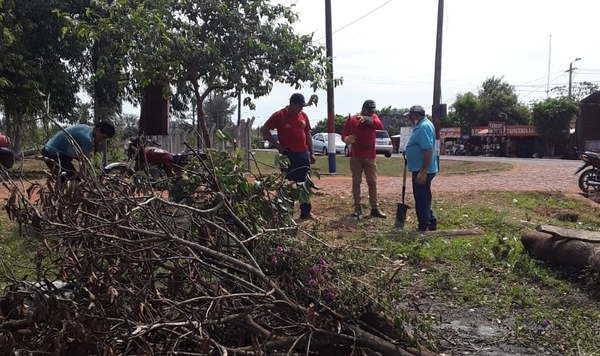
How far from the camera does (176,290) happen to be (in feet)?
10.3

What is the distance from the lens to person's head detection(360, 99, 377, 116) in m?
7.80

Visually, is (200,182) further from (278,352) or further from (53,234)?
(278,352)

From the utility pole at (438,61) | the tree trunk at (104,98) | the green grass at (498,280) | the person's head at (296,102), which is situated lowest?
the green grass at (498,280)

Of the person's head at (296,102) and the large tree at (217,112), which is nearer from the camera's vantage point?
the person's head at (296,102)

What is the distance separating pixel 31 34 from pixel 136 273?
14520 mm

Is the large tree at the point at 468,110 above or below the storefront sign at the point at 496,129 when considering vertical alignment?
above

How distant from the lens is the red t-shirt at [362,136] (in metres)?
7.85

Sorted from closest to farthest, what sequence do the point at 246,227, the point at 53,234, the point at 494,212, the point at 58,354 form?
the point at 58,354, the point at 53,234, the point at 246,227, the point at 494,212

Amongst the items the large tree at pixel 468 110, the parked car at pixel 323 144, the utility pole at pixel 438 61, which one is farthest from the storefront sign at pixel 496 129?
the utility pole at pixel 438 61

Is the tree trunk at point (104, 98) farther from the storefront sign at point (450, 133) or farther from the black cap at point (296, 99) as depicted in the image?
the storefront sign at point (450, 133)

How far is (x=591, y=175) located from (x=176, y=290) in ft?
36.2

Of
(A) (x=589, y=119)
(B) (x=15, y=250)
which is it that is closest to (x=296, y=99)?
(B) (x=15, y=250)

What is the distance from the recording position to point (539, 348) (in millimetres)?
3693

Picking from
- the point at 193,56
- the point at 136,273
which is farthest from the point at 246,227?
the point at 193,56
